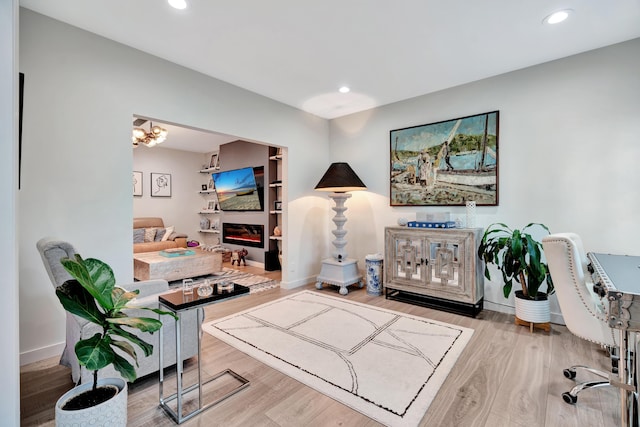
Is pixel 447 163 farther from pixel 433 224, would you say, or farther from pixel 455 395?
pixel 455 395

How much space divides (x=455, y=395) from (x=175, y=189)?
7.36 meters

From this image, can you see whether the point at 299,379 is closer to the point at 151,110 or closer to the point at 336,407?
the point at 336,407

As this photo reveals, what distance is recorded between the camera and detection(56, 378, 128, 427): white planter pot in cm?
116

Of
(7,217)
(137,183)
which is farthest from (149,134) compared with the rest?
(7,217)

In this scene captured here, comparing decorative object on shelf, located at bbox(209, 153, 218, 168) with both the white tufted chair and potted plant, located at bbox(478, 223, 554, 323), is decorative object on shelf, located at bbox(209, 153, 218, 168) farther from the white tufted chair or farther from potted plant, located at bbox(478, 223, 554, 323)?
the white tufted chair

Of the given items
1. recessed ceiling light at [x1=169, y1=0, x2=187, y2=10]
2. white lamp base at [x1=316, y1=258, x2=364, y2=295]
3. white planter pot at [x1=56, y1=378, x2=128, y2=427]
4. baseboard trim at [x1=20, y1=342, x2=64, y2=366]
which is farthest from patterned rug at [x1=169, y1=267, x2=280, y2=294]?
recessed ceiling light at [x1=169, y1=0, x2=187, y2=10]

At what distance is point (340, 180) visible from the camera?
4.09m

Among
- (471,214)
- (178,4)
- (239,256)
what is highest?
(178,4)

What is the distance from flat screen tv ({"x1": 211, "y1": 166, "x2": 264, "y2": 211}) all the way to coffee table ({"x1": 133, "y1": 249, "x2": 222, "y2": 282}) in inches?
61.5

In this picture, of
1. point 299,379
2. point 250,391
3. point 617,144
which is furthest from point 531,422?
point 617,144

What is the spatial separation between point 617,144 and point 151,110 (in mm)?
4581

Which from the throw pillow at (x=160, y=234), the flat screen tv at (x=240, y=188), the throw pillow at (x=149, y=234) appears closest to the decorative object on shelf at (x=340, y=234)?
the flat screen tv at (x=240, y=188)

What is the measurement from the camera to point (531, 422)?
1.59 meters

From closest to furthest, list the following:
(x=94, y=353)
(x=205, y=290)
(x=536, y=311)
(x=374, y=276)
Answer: (x=94, y=353) < (x=205, y=290) < (x=536, y=311) < (x=374, y=276)
